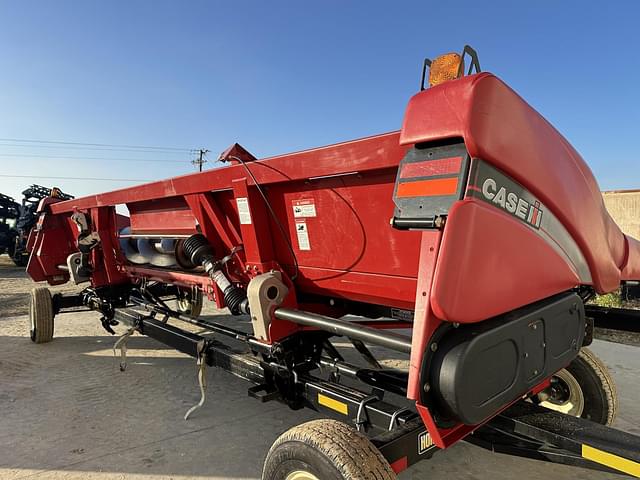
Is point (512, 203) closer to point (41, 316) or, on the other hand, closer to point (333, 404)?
point (333, 404)

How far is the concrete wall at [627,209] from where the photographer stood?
27.6 ft

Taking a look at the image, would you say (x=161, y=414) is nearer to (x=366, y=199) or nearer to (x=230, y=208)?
(x=230, y=208)

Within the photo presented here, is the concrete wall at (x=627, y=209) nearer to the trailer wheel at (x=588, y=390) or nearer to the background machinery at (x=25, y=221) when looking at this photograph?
the trailer wheel at (x=588, y=390)

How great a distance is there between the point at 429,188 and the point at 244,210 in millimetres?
1404

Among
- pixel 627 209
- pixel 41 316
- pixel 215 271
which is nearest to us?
pixel 215 271

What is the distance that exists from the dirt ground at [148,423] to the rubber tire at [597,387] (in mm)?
342

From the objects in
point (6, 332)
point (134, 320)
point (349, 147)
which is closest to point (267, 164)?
point (349, 147)

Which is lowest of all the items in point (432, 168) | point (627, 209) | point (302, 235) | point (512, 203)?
point (302, 235)

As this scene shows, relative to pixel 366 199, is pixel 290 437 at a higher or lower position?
lower

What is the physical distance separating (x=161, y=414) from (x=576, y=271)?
9.69ft

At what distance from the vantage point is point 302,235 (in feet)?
8.25

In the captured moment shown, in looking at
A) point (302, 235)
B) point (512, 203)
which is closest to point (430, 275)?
point (512, 203)

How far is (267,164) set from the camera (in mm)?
2430

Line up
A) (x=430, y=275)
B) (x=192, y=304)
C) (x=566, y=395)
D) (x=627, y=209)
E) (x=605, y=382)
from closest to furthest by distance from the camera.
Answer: (x=430, y=275) → (x=605, y=382) → (x=566, y=395) → (x=192, y=304) → (x=627, y=209)
